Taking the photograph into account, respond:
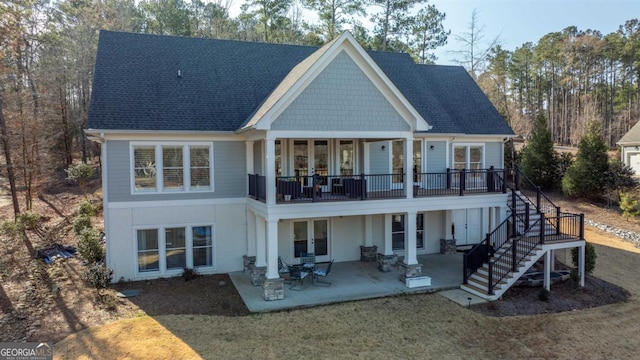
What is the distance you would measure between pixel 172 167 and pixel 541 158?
24.4 metres

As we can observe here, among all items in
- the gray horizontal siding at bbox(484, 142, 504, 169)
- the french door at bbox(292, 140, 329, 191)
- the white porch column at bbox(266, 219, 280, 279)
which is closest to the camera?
the white porch column at bbox(266, 219, 280, 279)

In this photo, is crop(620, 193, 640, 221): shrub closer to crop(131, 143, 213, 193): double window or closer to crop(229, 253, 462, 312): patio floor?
crop(229, 253, 462, 312): patio floor

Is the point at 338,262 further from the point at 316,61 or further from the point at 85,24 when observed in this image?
the point at 85,24

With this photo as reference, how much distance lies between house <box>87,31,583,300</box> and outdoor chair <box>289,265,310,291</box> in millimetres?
972

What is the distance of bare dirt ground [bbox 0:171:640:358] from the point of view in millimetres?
9102

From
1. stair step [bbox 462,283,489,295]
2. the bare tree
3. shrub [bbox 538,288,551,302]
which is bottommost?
shrub [bbox 538,288,551,302]

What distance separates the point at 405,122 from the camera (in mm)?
13492

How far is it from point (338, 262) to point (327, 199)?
14.2 feet

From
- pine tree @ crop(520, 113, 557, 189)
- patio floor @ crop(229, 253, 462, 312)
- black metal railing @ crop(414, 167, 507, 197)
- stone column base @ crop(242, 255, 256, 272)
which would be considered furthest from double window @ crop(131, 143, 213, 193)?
pine tree @ crop(520, 113, 557, 189)

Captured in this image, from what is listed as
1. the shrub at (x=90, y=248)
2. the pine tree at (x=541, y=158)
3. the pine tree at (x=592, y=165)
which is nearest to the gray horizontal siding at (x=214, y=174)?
the shrub at (x=90, y=248)

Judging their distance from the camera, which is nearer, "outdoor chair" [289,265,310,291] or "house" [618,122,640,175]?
"outdoor chair" [289,265,310,291]

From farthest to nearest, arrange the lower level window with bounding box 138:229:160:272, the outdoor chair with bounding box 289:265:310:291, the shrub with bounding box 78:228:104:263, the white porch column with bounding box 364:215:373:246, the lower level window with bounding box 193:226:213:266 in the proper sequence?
the white porch column with bounding box 364:215:373:246 < the lower level window with bounding box 193:226:213:266 < the shrub with bounding box 78:228:104:263 < the lower level window with bounding box 138:229:160:272 < the outdoor chair with bounding box 289:265:310:291

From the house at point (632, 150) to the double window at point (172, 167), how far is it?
108ft
